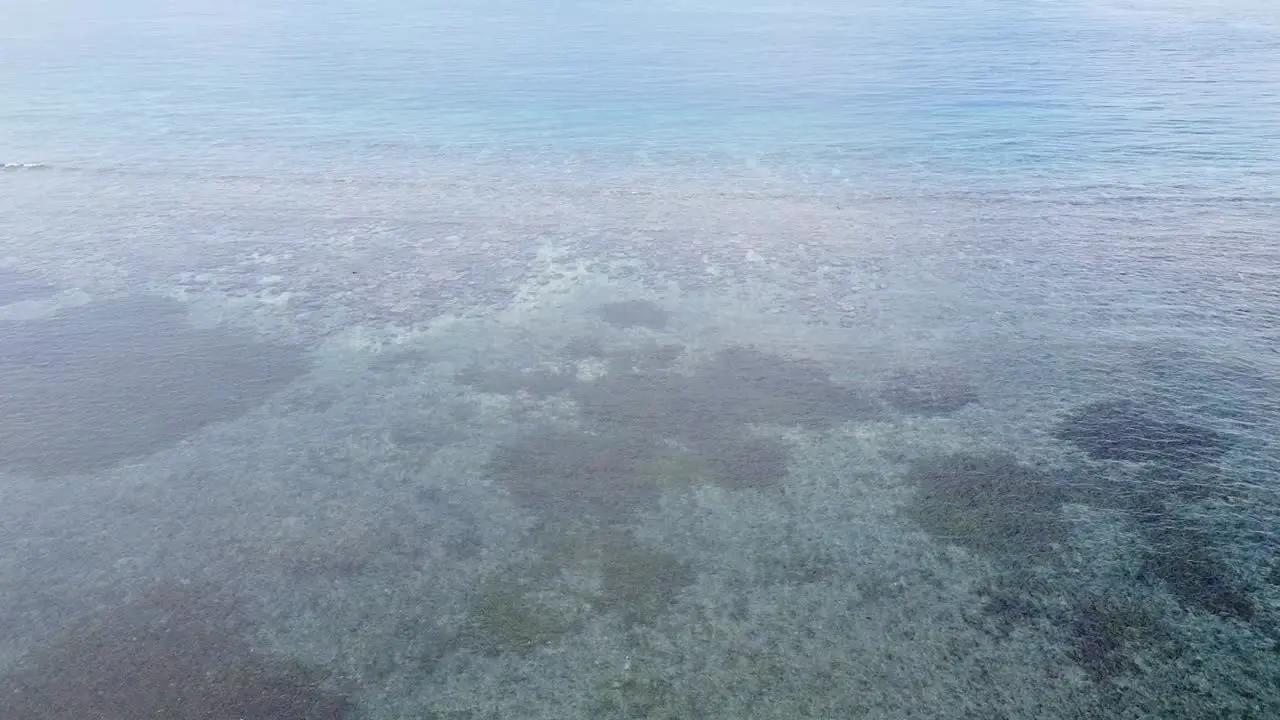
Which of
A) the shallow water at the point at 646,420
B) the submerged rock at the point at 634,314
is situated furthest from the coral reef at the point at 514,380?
the submerged rock at the point at 634,314

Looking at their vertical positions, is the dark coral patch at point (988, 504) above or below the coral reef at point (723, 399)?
above

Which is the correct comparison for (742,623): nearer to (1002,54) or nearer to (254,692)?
(254,692)

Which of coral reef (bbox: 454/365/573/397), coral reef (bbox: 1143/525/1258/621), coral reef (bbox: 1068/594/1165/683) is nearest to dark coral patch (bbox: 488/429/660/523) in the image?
coral reef (bbox: 454/365/573/397)

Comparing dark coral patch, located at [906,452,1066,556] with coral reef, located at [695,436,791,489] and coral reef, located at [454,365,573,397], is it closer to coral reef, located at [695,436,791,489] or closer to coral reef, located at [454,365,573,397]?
coral reef, located at [695,436,791,489]

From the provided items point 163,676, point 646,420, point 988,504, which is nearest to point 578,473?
point 646,420

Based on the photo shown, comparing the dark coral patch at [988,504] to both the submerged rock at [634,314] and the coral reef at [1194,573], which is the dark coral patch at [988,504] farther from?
the submerged rock at [634,314]

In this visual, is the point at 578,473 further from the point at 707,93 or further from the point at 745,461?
the point at 707,93
